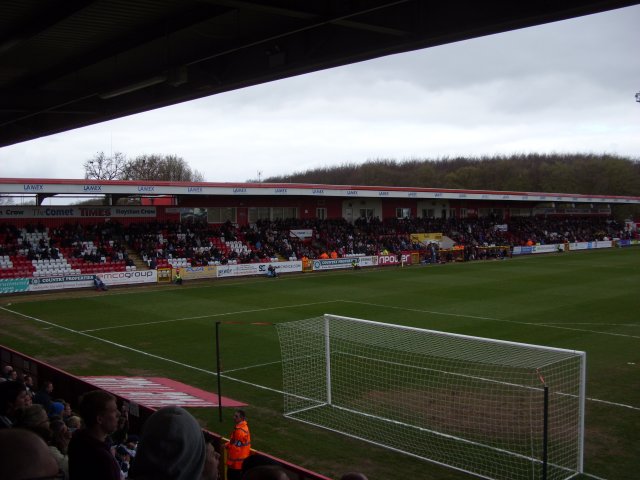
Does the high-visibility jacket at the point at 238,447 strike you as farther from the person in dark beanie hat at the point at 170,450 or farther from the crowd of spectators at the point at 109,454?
the person in dark beanie hat at the point at 170,450

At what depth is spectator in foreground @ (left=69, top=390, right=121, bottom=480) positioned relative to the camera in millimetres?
2994

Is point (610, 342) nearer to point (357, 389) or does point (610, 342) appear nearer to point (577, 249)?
point (357, 389)

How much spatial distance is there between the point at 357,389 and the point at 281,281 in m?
23.4

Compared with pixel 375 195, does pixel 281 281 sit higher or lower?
lower

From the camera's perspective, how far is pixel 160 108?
14305 mm

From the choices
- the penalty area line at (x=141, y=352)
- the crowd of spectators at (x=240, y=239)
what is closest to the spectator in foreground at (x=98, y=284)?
the crowd of spectators at (x=240, y=239)

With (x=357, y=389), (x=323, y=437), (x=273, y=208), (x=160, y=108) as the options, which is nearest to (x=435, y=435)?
(x=323, y=437)

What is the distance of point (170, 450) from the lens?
2.36 m

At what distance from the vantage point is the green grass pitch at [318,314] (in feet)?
36.4

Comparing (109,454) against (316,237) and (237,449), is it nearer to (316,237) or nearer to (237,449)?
(237,449)

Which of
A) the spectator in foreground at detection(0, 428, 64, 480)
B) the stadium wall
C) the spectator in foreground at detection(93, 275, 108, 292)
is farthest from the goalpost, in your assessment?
the spectator in foreground at detection(93, 275, 108, 292)

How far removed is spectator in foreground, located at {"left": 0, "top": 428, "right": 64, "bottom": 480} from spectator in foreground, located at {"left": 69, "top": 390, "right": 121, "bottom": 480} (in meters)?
1.16

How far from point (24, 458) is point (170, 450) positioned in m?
0.63

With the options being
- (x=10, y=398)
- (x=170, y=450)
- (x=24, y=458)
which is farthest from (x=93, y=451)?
(x=10, y=398)
